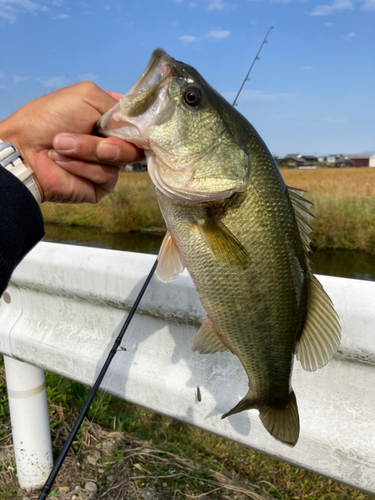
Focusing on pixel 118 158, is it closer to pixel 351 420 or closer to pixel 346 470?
pixel 351 420

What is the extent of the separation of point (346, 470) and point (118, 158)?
1.41 m

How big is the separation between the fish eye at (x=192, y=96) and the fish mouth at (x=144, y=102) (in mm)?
75

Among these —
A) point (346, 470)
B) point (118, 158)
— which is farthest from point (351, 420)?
point (118, 158)

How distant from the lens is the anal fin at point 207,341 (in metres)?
1.41

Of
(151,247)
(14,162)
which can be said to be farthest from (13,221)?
(151,247)

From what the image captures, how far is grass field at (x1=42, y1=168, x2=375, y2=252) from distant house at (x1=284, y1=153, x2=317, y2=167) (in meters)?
33.8

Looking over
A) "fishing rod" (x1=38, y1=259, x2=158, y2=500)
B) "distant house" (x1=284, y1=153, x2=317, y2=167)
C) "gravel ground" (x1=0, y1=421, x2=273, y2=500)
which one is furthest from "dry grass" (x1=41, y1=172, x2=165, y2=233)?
"distant house" (x1=284, y1=153, x2=317, y2=167)

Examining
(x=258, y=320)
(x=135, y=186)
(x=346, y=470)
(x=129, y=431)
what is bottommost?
(x=135, y=186)

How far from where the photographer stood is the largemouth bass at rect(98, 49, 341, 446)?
1.29 m

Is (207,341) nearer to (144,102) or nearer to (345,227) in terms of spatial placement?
(144,102)

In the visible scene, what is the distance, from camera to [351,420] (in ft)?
4.69

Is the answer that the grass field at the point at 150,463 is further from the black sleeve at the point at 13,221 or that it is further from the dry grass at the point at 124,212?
the dry grass at the point at 124,212

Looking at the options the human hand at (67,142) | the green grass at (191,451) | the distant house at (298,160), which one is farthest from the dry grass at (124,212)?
the distant house at (298,160)

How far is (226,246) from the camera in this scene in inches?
50.8
